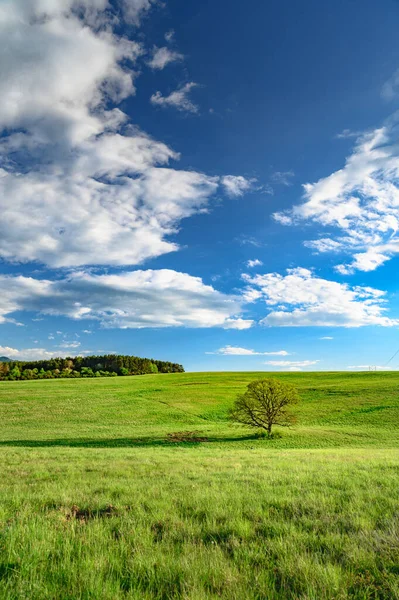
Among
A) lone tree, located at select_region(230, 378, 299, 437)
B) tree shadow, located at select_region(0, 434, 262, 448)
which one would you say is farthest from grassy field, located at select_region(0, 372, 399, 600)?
lone tree, located at select_region(230, 378, 299, 437)

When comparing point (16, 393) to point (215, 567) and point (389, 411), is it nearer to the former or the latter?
point (389, 411)

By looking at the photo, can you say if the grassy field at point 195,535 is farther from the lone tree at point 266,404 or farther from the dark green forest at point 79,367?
the dark green forest at point 79,367

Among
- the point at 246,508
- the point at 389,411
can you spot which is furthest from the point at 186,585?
the point at 389,411

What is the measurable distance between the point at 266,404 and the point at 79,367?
5163 inches

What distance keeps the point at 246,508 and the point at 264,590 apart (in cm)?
294

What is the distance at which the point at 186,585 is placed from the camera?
373 cm

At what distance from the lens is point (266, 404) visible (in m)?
40.6

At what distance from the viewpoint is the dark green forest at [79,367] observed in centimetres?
13800

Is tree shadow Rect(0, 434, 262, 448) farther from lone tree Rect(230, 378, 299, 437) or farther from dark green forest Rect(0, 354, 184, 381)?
dark green forest Rect(0, 354, 184, 381)

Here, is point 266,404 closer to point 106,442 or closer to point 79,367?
point 106,442

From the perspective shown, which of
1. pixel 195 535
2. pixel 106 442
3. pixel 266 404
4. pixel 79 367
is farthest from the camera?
pixel 79 367

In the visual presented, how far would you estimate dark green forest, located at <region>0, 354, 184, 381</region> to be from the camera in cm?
13800

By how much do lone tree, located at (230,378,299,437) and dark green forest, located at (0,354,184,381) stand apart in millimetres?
105977

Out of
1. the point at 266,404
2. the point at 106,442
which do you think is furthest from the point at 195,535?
the point at 266,404
